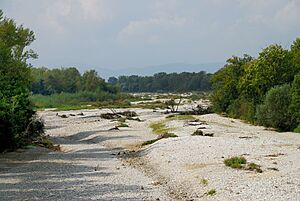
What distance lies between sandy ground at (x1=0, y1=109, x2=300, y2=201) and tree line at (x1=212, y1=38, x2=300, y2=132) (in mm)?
18087

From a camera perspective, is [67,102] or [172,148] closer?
[172,148]

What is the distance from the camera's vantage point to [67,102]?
5113 inches

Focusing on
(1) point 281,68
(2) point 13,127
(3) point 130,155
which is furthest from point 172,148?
(1) point 281,68

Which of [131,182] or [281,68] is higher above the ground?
[281,68]

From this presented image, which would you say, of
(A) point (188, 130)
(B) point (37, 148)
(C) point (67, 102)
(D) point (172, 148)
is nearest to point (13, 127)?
(B) point (37, 148)

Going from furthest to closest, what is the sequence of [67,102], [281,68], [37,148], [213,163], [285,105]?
[67,102]
[281,68]
[285,105]
[37,148]
[213,163]

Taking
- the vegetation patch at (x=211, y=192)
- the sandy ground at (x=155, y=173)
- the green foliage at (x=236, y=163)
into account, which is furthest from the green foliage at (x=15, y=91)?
the vegetation patch at (x=211, y=192)

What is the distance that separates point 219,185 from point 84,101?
118125mm

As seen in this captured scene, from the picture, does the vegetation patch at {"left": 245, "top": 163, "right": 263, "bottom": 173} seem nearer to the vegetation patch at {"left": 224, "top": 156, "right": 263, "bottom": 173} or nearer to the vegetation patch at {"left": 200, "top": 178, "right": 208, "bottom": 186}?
the vegetation patch at {"left": 224, "top": 156, "right": 263, "bottom": 173}

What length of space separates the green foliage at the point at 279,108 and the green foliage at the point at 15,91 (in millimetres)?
24467

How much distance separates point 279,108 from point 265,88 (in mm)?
7477

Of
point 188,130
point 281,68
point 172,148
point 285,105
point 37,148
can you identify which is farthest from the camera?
point 281,68

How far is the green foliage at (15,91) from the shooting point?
112ft

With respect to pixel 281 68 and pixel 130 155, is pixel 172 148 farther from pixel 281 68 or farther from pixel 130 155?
pixel 281 68
